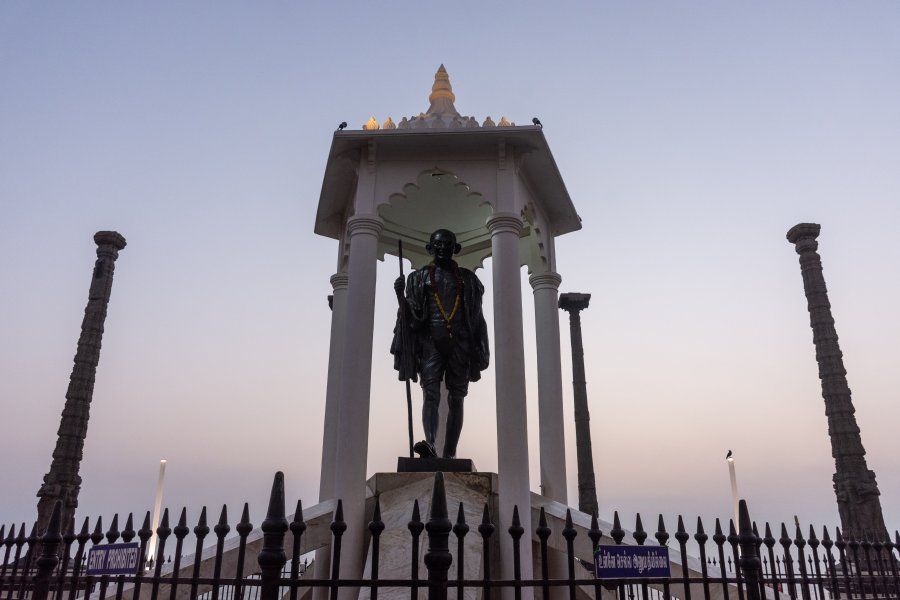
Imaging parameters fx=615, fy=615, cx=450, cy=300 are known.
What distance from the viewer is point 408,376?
7434 mm

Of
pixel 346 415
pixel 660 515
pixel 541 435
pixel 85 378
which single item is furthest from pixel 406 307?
pixel 85 378

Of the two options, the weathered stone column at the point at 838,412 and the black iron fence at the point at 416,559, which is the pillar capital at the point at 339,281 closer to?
the black iron fence at the point at 416,559

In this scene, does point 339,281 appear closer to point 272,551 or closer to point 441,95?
point 441,95

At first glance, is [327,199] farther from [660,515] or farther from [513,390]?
[660,515]

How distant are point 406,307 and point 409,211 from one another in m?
2.19

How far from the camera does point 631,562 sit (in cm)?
372

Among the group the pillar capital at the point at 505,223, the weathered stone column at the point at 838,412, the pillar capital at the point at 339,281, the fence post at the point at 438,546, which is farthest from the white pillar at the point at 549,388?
the weathered stone column at the point at 838,412

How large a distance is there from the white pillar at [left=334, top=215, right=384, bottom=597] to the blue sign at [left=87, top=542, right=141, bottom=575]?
2330mm

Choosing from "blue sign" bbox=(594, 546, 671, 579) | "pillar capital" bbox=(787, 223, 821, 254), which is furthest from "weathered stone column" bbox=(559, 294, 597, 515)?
"blue sign" bbox=(594, 546, 671, 579)

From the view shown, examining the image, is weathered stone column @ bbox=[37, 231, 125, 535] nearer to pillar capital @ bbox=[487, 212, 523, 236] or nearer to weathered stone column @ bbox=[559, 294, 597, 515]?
weathered stone column @ bbox=[559, 294, 597, 515]

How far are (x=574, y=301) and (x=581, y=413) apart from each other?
11.9 ft

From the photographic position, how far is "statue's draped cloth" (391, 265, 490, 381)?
750 cm

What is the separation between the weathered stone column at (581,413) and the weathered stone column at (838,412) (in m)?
7.33

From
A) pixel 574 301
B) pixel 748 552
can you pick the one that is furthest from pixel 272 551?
pixel 574 301
